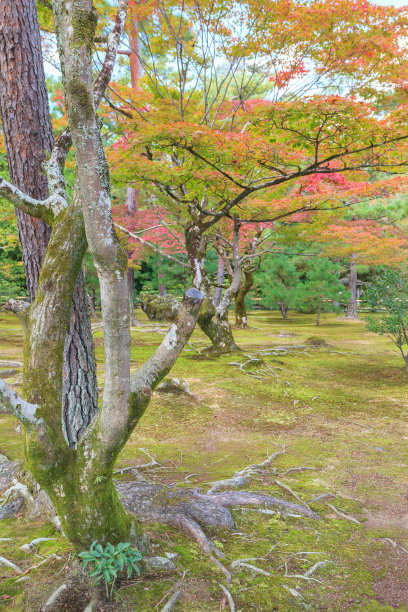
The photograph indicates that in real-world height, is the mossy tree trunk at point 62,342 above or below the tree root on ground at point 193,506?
above

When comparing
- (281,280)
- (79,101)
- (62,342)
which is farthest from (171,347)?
(281,280)

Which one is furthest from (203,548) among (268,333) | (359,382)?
(268,333)

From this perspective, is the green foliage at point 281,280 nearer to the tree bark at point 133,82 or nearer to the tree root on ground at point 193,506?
the tree bark at point 133,82

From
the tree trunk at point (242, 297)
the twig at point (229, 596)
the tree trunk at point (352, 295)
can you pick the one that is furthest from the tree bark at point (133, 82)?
the twig at point (229, 596)

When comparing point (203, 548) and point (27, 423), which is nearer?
point (27, 423)

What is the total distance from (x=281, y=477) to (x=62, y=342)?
2707 mm

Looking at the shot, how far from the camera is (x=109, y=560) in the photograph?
2.02 m

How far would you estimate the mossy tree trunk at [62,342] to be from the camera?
172 centimetres

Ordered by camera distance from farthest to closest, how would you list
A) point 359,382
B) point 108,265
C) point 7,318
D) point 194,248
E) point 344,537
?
point 7,318 → point 359,382 → point 194,248 → point 344,537 → point 108,265

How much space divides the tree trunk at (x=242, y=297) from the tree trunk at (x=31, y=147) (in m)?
9.61

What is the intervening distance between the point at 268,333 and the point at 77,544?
1222cm

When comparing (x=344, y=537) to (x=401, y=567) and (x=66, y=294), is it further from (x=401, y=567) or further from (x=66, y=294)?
(x=66, y=294)

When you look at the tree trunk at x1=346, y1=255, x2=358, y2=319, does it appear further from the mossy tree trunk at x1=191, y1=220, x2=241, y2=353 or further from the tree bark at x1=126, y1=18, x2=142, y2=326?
the mossy tree trunk at x1=191, y1=220, x2=241, y2=353

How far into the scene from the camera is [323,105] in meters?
4.20
